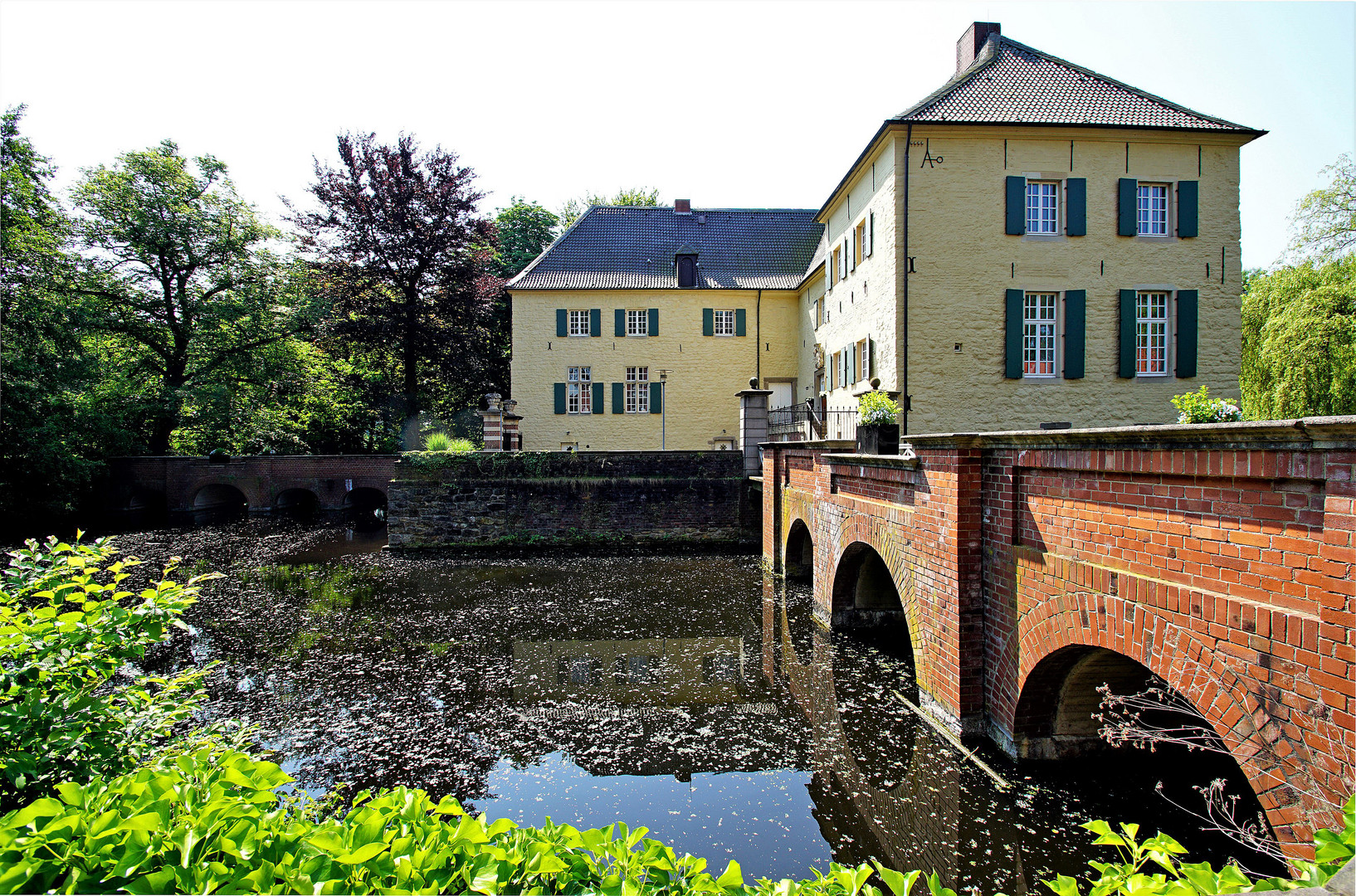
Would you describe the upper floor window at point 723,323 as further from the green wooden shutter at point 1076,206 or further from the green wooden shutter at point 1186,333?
the green wooden shutter at point 1186,333

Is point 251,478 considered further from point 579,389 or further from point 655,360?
point 655,360

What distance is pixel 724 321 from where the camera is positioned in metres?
24.1

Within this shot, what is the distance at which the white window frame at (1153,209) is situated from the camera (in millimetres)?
13891

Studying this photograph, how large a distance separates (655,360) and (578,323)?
10.1 ft

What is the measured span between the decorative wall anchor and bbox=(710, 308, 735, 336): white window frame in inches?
428

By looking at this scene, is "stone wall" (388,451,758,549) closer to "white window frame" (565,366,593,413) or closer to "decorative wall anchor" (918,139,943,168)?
"white window frame" (565,366,593,413)

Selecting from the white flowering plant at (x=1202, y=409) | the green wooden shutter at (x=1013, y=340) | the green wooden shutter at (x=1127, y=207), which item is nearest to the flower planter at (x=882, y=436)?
the white flowering plant at (x=1202, y=409)

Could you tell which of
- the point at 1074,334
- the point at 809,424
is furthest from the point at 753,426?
the point at 1074,334

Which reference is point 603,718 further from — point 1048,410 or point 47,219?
point 47,219

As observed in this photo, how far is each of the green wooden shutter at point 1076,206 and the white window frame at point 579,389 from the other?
15256 millimetres

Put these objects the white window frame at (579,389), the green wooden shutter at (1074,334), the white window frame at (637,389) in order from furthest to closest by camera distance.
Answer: the white window frame at (637,389)
the white window frame at (579,389)
the green wooden shutter at (1074,334)

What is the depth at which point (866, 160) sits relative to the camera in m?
15.1

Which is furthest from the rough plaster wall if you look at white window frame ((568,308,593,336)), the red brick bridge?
the red brick bridge

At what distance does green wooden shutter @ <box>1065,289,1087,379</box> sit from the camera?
1364 cm
